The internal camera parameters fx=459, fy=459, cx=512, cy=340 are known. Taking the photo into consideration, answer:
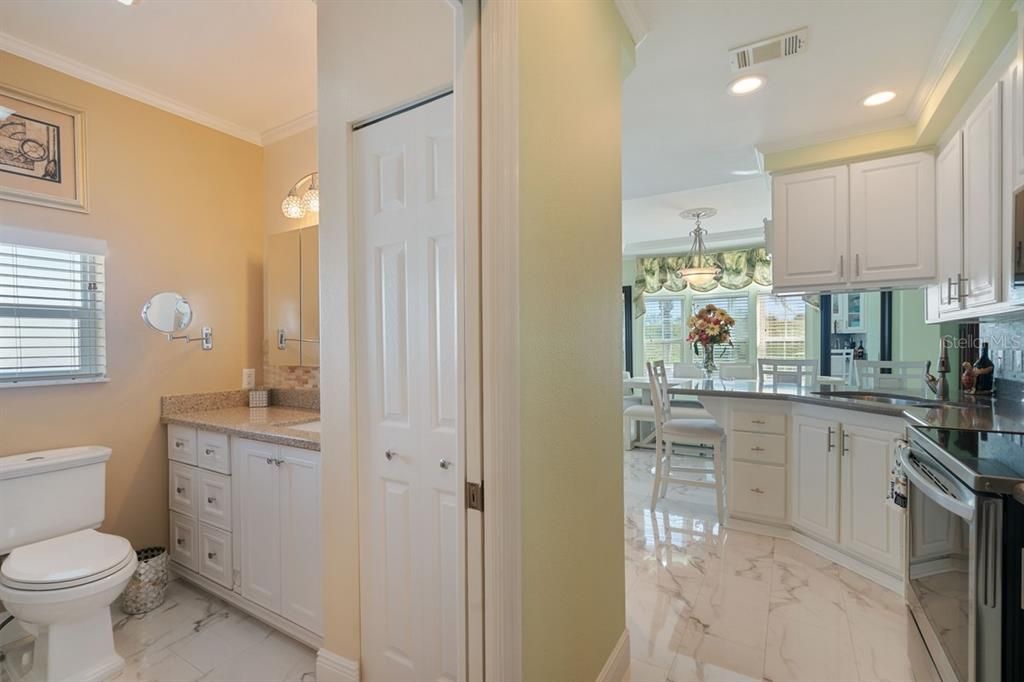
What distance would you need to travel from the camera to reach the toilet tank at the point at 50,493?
1.83 metres

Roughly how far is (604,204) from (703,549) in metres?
2.26

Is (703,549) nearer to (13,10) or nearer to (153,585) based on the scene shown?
(153,585)

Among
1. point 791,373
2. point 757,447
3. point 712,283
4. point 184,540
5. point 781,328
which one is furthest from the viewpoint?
point 712,283

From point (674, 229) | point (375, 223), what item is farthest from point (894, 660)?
point (674, 229)

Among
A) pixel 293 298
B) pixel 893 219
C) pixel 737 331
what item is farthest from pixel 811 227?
pixel 737 331

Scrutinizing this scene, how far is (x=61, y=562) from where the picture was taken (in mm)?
1711

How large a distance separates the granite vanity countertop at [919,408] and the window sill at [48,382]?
3.37 m

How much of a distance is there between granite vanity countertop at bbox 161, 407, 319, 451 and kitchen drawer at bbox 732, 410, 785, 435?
103 inches

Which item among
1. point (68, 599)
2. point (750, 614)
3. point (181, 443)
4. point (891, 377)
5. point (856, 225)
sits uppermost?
point (856, 225)

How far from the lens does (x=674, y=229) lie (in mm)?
5641

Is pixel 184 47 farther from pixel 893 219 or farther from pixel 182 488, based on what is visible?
pixel 893 219

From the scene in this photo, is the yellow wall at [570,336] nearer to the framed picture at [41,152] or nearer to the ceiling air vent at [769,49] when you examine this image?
the ceiling air vent at [769,49]

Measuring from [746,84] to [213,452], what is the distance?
3.19 meters

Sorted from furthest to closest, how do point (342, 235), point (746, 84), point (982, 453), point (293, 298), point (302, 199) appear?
point (293, 298), point (302, 199), point (746, 84), point (342, 235), point (982, 453)
